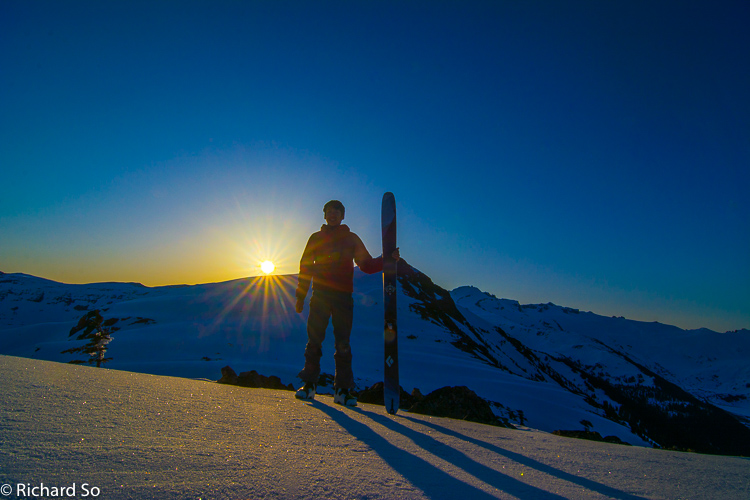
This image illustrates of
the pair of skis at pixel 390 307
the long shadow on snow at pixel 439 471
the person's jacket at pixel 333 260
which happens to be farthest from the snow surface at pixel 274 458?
the person's jacket at pixel 333 260

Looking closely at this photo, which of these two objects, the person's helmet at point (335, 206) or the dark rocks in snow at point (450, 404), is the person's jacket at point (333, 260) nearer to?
the person's helmet at point (335, 206)

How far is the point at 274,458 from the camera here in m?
2.12

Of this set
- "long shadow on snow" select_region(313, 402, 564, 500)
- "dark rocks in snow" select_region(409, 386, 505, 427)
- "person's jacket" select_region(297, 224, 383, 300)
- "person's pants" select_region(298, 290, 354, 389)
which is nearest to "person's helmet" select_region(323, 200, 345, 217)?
"person's jacket" select_region(297, 224, 383, 300)

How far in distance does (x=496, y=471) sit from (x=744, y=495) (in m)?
1.52

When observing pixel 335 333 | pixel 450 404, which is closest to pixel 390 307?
pixel 335 333

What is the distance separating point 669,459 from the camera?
3172 millimetres

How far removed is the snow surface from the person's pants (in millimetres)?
1493

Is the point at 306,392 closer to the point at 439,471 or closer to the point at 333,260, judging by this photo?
the point at 333,260

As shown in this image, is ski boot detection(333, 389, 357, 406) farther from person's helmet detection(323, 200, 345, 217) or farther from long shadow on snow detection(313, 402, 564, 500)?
person's helmet detection(323, 200, 345, 217)

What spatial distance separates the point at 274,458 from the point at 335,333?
119 inches

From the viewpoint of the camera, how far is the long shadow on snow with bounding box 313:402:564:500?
189 centimetres

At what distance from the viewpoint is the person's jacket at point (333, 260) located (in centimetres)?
534

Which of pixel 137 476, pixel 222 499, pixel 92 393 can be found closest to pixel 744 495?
pixel 222 499

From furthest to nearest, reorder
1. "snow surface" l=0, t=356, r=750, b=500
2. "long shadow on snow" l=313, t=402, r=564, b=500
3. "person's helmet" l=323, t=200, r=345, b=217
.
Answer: "person's helmet" l=323, t=200, r=345, b=217 < "long shadow on snow" l=313, t=402, r=564, b=500 < "snow surface" l=0, t=356, r=750, b=500
